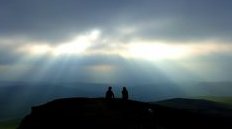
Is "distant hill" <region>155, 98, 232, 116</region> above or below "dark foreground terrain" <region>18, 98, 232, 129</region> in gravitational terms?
above

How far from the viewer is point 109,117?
47094mm

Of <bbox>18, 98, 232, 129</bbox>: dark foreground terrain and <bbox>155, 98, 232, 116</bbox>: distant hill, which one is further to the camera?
<bbox>155, 98, 232, 116</bbox>: distant hill

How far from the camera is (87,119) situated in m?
46.2

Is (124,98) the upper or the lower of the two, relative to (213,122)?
upper

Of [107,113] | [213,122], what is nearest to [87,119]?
[107,113]

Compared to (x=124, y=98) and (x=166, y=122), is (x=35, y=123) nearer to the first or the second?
(x=124, y=98)

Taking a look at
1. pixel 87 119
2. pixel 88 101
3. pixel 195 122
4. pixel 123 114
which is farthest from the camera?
pixel 195 122

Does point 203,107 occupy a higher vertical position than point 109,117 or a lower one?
higher

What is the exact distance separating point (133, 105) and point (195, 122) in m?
12.2

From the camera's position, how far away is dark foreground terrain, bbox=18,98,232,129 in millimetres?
44531

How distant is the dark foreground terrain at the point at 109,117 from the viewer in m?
44.5

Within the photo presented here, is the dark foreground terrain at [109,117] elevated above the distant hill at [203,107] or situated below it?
Result: below

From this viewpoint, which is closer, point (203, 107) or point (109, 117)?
point (109, 117)

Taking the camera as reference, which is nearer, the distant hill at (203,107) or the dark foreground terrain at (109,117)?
the dark foreground terrain at (109,117)
